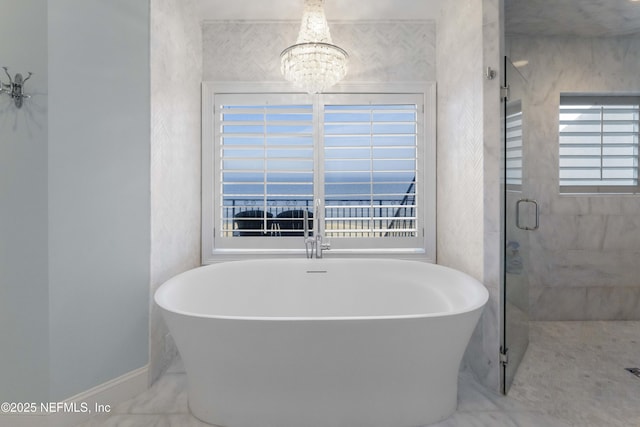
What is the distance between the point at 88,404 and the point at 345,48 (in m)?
2.99

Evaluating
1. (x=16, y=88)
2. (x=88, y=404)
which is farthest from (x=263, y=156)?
(x=88, y=404)

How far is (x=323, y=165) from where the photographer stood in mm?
2732

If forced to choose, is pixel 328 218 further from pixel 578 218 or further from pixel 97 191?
pixel 578 218

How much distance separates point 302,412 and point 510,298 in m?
1.41

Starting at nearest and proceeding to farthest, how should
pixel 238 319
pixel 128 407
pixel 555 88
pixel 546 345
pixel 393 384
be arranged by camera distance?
pixel 238 319 → pixel 393 384 → pixel 128 407 → pixel 546 345 → pixel 555 88

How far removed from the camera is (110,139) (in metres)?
1.76

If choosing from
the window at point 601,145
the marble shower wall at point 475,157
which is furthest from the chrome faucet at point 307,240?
the window at point 601,145

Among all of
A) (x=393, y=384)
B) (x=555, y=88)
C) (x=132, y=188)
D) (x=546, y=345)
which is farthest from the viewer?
(x=555, y=88)

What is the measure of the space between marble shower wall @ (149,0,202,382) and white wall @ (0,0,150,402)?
15 centimetres

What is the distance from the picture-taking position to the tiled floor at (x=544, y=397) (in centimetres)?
162

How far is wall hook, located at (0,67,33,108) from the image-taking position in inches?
60.2

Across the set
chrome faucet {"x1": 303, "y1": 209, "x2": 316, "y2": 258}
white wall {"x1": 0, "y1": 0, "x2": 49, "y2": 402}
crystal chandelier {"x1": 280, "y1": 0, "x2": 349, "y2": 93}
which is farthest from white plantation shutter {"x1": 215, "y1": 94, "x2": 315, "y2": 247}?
white wall {"x1": 0, "y1": 0, "x2": 49, "y2": 402}

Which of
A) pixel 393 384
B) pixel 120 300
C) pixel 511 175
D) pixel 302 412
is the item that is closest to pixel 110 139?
pixel 120 300

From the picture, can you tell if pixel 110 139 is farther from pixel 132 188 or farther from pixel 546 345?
pixel 546 345
